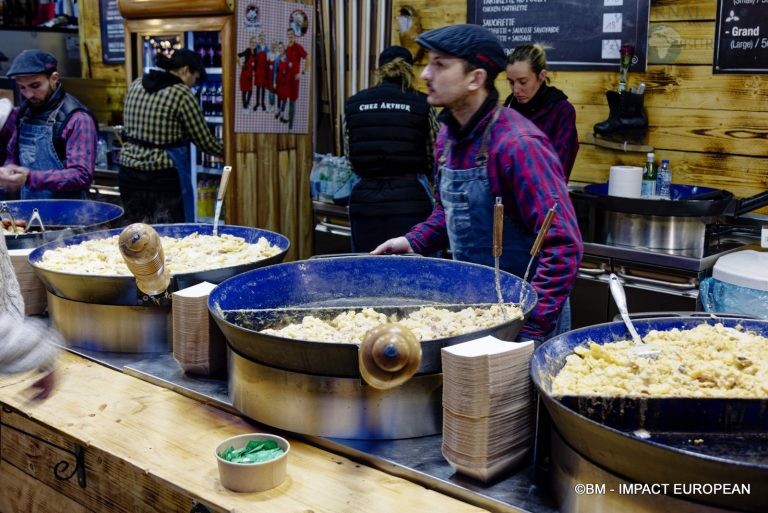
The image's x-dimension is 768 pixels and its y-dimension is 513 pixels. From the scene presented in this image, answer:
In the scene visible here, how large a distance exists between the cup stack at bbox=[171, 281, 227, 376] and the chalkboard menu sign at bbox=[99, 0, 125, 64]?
21.4 feet

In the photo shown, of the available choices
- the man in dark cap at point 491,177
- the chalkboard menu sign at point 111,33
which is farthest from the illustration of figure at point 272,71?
the man in dark cap at point 491,177

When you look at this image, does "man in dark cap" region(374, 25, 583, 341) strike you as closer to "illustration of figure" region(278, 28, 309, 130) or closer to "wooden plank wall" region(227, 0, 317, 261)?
"wooden plank wall" region(227, 0, 317, 261)

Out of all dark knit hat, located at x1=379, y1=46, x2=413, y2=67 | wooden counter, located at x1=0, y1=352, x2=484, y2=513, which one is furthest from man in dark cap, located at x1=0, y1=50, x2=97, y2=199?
wooden counter, located at x1=0, y1=352, x2=484, y2=513

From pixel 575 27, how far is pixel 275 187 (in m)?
2.66

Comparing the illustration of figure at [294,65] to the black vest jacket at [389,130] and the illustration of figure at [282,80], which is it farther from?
the black vest jacket at [389,130]

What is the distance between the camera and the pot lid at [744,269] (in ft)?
11.6

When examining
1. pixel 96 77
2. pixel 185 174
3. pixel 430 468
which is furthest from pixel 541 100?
pixel 96 77

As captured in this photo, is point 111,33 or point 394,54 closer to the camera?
point 394,54

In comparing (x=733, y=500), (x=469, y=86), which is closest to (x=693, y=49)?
(x=469, y=86)

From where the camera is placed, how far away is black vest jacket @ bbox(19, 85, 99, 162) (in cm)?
495

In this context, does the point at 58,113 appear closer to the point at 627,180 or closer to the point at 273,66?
the point at 273,66

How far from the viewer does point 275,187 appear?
20.9 feet

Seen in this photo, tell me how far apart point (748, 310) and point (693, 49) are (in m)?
1.78

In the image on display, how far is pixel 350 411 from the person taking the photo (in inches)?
70.7
